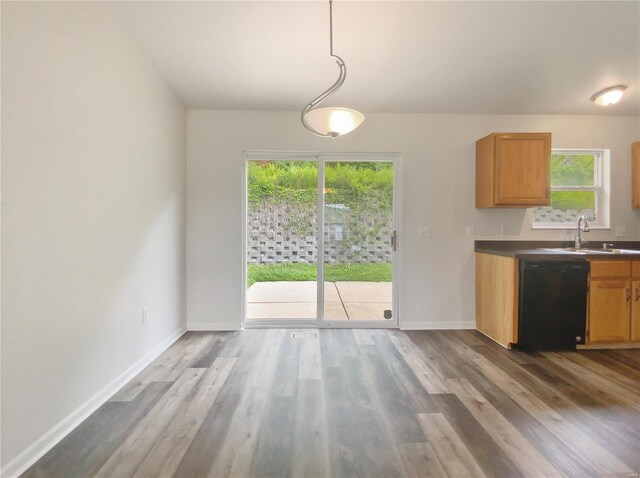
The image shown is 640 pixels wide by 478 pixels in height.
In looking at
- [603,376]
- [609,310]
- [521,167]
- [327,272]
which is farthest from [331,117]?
[609,310]

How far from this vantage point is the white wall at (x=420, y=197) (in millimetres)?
3400

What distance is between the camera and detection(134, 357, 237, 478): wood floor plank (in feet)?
4.67

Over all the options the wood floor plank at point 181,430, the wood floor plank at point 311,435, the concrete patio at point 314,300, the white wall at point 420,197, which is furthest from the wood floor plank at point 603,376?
the wood floor plank at point 181,430

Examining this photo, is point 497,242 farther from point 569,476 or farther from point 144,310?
point 144,310

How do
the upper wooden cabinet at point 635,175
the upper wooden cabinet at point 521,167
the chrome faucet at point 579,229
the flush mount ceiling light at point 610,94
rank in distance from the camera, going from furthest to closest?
1. the upper wooden cabinet at point 635,175
2. the chrome faucet at point 579,229
3. the upper wooden cabinet at point 521,167
4. the flush mount ceiling light at point 610,94

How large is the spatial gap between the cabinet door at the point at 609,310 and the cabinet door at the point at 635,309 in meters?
0.04

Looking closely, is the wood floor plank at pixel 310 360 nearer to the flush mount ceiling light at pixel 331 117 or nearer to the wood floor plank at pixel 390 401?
the wood floor plank at pixel 390 401

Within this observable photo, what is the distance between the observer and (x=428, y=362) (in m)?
2.58

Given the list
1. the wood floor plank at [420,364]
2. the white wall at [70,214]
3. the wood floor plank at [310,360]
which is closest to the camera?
the white wall at [70,214]

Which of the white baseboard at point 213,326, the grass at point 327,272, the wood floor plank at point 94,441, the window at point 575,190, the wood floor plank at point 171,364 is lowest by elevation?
the wood floor plank at point 94,441

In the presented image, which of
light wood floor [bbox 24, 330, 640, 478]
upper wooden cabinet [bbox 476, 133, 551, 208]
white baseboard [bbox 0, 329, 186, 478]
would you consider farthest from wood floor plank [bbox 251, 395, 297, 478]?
upper wooden cabinet [bbox 476, 133, 551, 208]

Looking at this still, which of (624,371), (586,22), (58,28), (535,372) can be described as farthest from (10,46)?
(624,371)

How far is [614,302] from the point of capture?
9.25 ft

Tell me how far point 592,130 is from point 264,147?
3.80m
